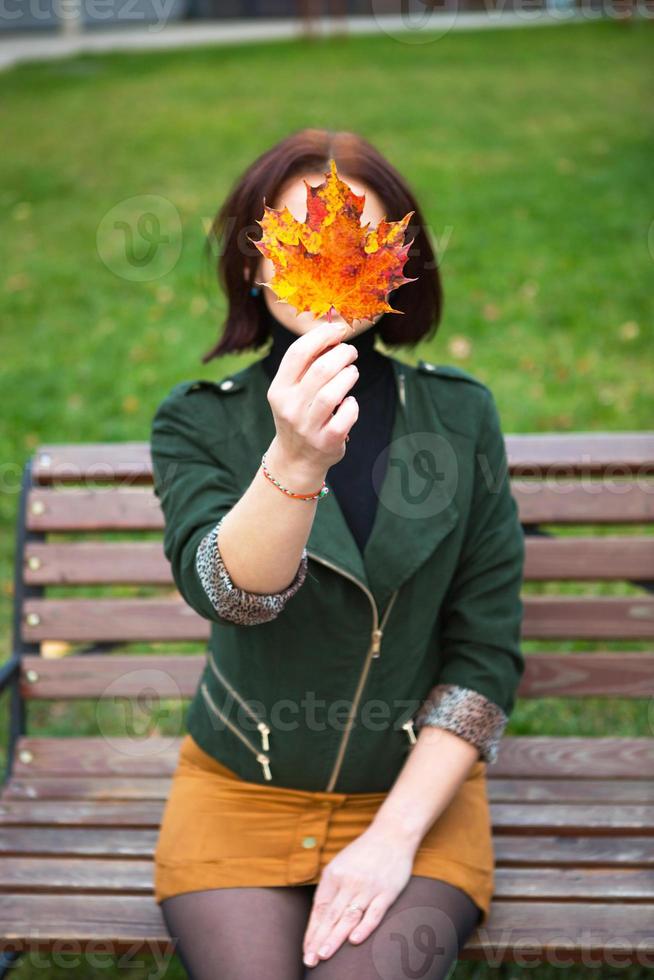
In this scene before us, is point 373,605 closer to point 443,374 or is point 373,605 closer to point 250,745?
point 250,745

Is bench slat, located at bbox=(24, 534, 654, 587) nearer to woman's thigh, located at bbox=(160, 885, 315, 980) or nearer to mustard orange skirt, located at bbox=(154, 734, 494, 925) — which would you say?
mustard orange skirt, located at bbox=(154, 734, 494, 925)

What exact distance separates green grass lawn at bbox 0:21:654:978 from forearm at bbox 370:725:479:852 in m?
0.91

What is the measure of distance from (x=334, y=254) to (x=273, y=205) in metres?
0.49

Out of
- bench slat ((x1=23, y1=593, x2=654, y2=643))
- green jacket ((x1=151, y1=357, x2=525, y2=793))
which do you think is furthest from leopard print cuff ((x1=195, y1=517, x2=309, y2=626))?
bench slat ((x1=23, y1=593, x2=654, y2=643))

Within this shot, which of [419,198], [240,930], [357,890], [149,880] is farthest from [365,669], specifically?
[419,198]

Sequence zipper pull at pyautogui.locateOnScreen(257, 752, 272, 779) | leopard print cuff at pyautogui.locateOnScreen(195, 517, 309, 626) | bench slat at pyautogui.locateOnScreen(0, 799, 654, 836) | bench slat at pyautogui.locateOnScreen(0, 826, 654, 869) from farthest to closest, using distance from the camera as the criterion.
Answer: bench slat at pyautogui.locateOnScreen(0, 799, 654, 836), bench slat at pyautogui.locateOnScreen(0, 826, 654, 869), zipper pull at pyautogui.locateOnScreen(257, 752, 272, 779), leopard print cuff at pyautogui.locateOnScreen(195, 517, 309, 626)

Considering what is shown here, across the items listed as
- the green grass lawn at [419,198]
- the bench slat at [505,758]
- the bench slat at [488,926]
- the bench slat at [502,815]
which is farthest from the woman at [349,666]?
the green grass lawn at [419,198]

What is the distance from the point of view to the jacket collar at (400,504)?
1.85 metres

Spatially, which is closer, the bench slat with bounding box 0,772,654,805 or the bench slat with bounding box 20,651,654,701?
the bench slat with bounding box 0,772,654,805

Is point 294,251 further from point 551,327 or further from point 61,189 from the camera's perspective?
point 61,189

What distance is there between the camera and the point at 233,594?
1612 millimetres

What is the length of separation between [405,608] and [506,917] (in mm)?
651

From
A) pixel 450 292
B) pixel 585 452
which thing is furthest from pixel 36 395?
pixel 585 452

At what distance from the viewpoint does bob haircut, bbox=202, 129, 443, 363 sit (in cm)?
185
